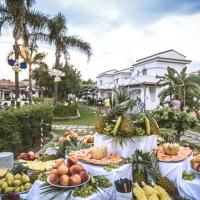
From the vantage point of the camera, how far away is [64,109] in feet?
79.9

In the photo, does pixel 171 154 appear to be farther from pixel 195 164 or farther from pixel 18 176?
pixel 18 176

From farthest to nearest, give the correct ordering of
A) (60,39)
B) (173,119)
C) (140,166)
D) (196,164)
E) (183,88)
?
(183,88) → (60,39) → (173,119) → (196,164) → (140,166)

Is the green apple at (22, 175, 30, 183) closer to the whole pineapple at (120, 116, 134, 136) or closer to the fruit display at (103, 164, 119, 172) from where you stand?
the fruit display at (103, 164, 119, 172)

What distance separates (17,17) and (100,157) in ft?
47.4

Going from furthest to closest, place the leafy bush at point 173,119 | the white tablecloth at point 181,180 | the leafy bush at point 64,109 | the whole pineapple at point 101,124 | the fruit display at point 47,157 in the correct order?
the leafy bush at point 64,109
the leafy bush at point 173,119
the fruit display at point 47,157
the whole pineapple at point 101,124
the white tablecloth at point 181,180

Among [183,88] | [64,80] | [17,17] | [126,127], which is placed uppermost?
[17,17]

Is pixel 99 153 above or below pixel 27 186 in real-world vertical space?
above

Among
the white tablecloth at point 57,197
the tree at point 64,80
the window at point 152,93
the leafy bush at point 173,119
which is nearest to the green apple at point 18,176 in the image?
the white tablecloth at point 57,197

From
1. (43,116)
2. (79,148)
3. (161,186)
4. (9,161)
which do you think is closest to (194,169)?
(161,186)

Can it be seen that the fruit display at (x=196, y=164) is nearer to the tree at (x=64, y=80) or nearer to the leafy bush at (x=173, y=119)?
the leafy bush at (x=173, y=119)

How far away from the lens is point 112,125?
18.5 feet

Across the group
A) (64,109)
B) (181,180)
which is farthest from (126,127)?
(64,109)

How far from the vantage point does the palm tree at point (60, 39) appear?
Result: 2197cm

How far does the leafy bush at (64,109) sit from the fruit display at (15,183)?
18712 mm
